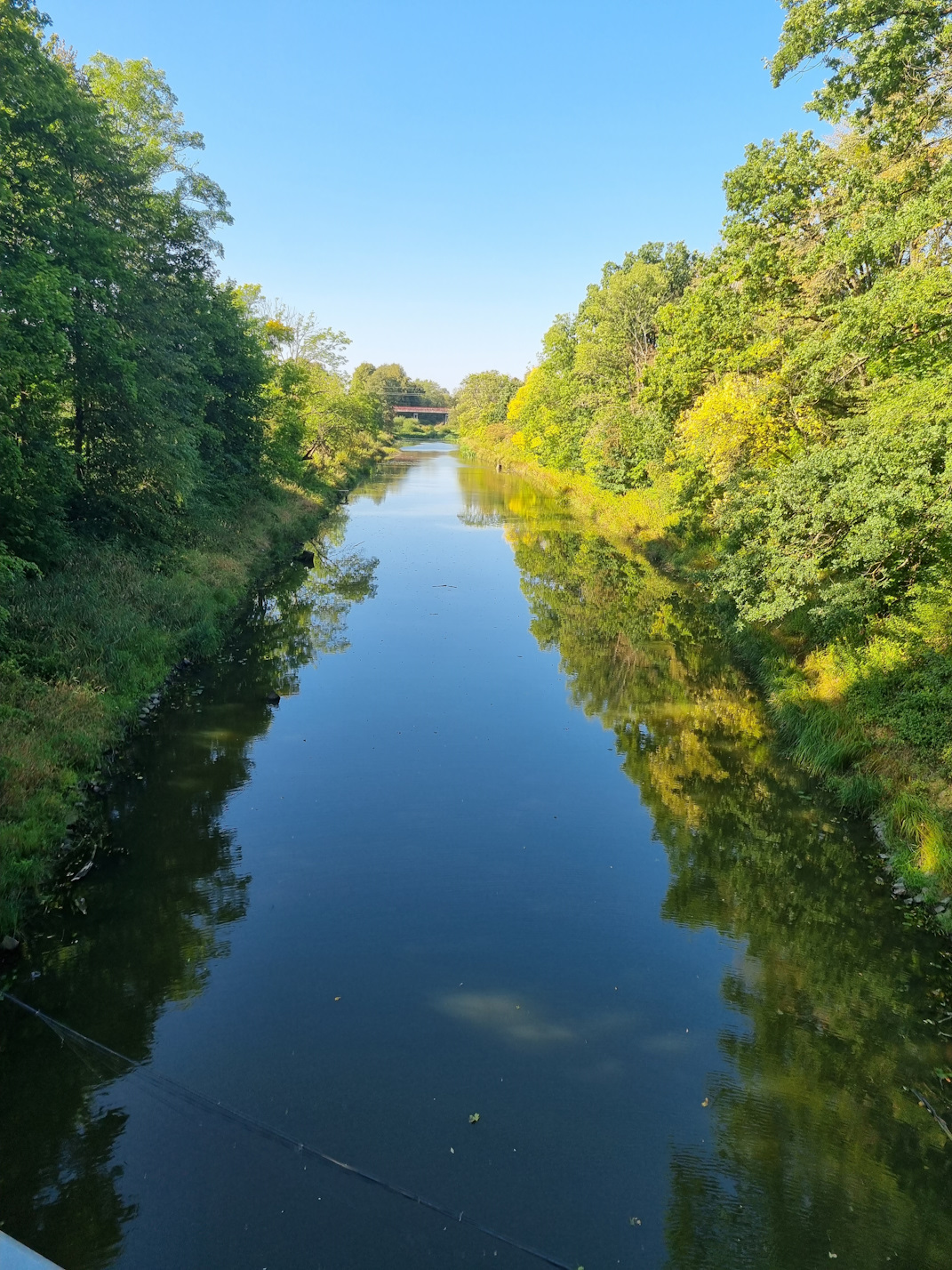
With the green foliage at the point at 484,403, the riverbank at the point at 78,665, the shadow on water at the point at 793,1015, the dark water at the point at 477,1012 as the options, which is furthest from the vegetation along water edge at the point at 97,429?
the green foliage at the point at 484,403

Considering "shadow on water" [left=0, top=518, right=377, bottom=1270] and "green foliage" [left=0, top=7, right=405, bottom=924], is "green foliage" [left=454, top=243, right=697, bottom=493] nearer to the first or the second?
"green foliage" [left=0, top=7, right=405, bottom=924]

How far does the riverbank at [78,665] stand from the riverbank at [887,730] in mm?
10687

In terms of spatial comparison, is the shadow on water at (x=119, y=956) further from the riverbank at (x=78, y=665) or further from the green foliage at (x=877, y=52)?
the green foliage at (x=877, y=52)

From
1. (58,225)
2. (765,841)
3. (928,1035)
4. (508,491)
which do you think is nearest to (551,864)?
(765,841)

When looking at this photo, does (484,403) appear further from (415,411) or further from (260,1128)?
(260,1128)

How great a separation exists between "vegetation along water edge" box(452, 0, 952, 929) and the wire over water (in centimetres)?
623

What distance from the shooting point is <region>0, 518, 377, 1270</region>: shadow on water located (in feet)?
16.9

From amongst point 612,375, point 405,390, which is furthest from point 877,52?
point 405,390

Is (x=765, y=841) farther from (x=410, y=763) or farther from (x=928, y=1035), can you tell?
(x=410, y=763)

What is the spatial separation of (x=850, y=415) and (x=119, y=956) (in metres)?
16.5

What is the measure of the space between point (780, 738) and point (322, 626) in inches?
485

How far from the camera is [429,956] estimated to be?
25.2 ft

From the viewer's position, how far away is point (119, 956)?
7438mm

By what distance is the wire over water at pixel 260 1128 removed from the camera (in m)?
4.99
